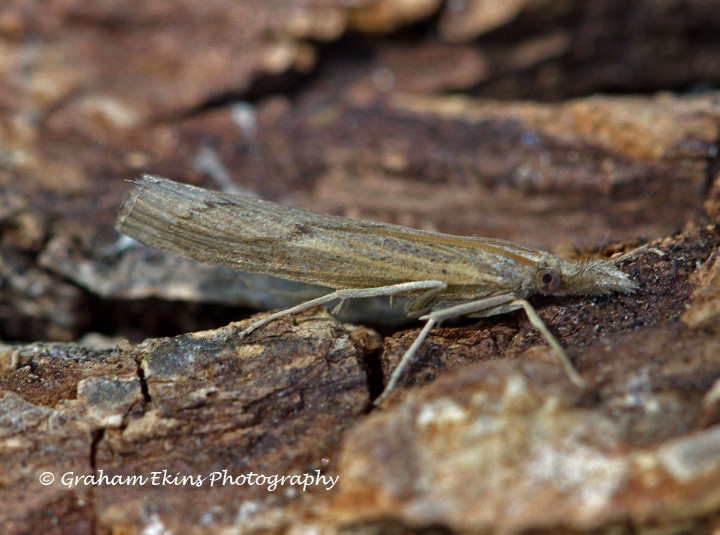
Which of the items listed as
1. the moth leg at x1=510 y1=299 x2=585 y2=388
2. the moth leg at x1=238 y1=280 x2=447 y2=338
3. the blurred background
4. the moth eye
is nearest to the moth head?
the moth eye

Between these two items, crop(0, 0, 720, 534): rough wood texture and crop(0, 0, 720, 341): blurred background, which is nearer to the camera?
crop(0, 0, 720, 534): rough wood texture

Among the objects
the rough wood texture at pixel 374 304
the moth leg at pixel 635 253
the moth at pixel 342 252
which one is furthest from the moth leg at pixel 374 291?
the moth leg at pixel 635 253

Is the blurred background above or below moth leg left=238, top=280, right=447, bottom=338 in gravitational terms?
above

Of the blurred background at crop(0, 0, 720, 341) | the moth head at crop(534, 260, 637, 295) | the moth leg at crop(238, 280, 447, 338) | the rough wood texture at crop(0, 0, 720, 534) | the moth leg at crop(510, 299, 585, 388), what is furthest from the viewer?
the blurred background at crop(0, 0, 720, 341)

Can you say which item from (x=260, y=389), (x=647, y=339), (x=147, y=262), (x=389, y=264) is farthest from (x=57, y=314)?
(x=647, y=339)

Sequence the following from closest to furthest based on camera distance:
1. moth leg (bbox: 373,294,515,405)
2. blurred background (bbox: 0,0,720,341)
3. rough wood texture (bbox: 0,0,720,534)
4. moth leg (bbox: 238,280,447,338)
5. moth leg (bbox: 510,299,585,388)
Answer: rough wood texture (bbox: 0,0,720,534) < moth leg (bbox: 510,299,585,388) < moth leg (bbox: 373,294,515,405) < moth leg (bbox: 238,280,447,338) < blurred background (bbox: 0,0,720,341)

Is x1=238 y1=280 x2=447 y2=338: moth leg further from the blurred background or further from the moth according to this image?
the blurred background

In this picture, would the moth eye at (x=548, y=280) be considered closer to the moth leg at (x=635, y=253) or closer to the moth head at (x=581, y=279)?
the moth head at (x=581, y=279)
